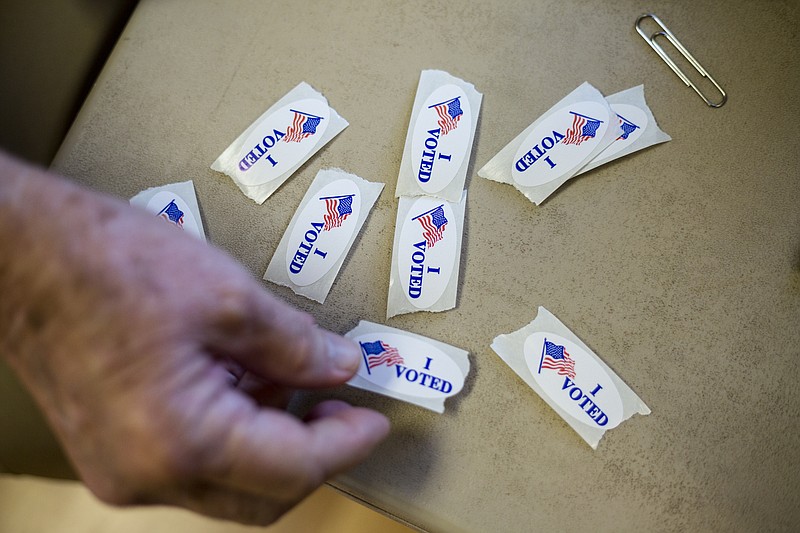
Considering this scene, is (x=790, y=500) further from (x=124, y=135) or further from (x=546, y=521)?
(x=124, y=135)

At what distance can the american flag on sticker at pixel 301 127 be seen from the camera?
76 centimetres

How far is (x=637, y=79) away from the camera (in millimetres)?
776

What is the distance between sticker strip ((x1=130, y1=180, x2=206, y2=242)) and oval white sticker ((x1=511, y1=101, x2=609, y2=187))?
40cm

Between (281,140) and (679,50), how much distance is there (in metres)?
0.54

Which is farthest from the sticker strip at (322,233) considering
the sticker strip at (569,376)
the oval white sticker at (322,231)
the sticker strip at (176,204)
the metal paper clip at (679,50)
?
the metal paper clip at (679,50)

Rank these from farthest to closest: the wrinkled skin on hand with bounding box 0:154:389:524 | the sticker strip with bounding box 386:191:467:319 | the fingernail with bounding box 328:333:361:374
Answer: the sticker strip with bounding box 386:191:467:319
the fingernail with bounding box 328:333:361:374
the wrinkled skin on hand with bounding box 0:154:389:524

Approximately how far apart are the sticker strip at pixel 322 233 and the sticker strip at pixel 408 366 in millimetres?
82

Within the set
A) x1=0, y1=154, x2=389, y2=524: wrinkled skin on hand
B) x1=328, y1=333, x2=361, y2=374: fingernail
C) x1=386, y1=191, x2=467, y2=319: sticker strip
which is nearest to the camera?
x1=0, y1=154, x2=389, y2=524: wrinkled skin on hand

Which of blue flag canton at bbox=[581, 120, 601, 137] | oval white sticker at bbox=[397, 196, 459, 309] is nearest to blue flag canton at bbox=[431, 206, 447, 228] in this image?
oval white sticker at bbox=[397, 196, 459, 309]

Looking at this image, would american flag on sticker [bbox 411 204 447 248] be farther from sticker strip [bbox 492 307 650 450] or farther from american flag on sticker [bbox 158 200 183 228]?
american flag on sticker [bbox 158 200 183 228]

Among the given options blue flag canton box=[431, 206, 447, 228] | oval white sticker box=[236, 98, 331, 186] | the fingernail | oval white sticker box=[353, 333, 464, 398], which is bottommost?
oval white sticker box=[353, 333, 464, 398]

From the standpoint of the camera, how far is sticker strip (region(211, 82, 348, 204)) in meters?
0.75

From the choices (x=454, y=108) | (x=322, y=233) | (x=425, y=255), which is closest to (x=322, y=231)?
(x=322, y=233)

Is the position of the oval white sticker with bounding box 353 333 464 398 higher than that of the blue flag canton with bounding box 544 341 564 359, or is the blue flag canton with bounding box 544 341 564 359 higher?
the blue flag canton with bounding box 544 341 564 359
